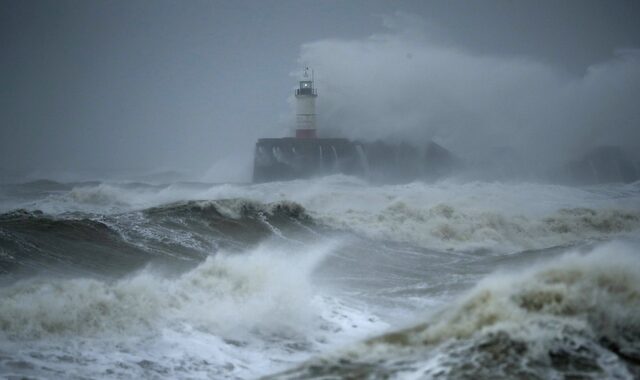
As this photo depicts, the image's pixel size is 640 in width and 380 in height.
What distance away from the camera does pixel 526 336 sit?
5371mm

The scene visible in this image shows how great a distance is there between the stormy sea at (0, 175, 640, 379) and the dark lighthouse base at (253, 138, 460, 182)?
795 inches

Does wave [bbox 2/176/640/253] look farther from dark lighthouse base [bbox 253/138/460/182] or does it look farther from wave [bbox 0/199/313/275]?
dark lighthouse base [bbox 253/138/460/182]

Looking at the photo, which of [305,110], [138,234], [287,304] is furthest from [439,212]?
[305,110]

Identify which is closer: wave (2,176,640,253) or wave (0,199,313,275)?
wave (0,199,313,275)

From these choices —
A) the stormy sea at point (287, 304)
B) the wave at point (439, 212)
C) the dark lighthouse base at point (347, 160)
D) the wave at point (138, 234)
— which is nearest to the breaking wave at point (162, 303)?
the stormy sea at point (287, 304)

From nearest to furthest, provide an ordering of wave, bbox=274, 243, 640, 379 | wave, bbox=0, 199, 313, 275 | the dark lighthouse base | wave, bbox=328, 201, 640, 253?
wave, bbox=274, 243, 640, 379
wave, bbox=0, 199, 313, 275
wave, bbox=328, 201, 640, 253
the dark lighthouse base

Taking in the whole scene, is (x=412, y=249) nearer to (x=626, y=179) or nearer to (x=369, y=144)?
(x=369, y=144)

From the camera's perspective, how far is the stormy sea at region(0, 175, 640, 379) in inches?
214

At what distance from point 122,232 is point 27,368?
25.8 feet

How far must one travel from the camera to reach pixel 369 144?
131 feet

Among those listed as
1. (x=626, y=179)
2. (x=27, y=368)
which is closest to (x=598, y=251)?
(x=27, y=368)

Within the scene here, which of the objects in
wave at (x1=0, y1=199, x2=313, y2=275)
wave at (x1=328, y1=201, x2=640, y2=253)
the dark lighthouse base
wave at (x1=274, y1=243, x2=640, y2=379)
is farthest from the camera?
the dark lighthouse base

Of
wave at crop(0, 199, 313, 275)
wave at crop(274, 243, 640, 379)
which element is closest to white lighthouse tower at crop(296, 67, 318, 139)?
wave at crop(0, 199, 313, 275)

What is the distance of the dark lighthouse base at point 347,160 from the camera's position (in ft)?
119
